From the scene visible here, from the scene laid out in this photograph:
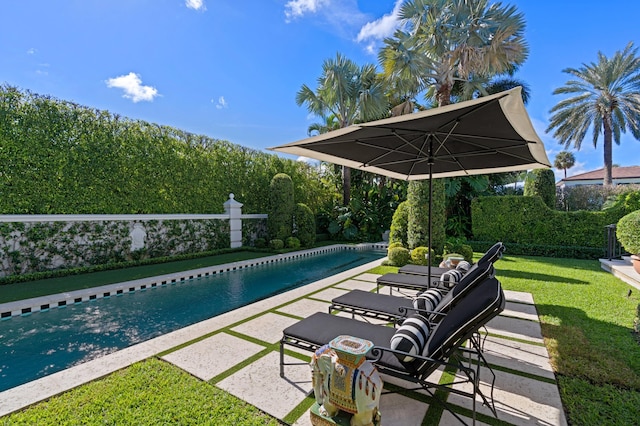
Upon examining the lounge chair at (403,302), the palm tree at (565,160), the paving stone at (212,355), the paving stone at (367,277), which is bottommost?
the paving stone at (212,355)

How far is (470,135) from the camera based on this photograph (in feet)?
10.0

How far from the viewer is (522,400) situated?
7.68 ft

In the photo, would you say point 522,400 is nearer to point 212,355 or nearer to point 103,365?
point 212,355

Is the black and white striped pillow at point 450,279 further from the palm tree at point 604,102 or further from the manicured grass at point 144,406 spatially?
the palm tree at point 604,102

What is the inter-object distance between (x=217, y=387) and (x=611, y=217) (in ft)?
42.8

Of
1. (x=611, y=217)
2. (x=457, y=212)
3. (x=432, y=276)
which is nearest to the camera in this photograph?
(x=432, y=276)

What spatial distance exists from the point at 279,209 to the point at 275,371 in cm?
1010

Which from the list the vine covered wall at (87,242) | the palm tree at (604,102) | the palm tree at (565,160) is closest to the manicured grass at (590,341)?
the vine covered wall at (87,242)

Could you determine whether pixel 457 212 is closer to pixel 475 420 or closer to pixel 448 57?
pixel 448 57

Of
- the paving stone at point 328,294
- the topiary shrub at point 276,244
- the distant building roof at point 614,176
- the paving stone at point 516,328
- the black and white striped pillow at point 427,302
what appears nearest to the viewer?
the black and white striped pillow at point 427,302

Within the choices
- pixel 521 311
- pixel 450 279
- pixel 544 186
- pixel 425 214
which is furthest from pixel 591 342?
pixel 544 186

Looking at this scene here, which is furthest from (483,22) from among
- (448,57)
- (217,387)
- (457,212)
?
(217,387)

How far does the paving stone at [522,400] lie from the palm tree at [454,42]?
9.35 m

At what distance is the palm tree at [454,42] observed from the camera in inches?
363
